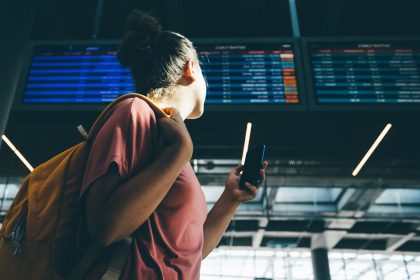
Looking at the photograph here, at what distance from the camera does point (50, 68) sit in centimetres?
288

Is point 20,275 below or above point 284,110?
below

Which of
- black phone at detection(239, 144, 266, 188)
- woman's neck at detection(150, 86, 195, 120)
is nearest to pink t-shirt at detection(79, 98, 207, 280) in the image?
woman's neck at detection(150, 86, 195, 120)

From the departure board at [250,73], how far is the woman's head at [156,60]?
4.92 ft

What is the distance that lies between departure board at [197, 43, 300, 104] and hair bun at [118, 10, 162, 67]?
150 cm

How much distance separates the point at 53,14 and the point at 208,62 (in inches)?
84.9

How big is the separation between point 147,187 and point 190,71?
53 centimetres

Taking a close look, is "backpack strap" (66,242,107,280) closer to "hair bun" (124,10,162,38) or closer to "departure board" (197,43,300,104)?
"hair bun" (124,10,162,38)

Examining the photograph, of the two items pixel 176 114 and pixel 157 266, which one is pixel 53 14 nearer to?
pixel 176 114

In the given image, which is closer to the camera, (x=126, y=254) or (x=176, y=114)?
(x=126, y=254)

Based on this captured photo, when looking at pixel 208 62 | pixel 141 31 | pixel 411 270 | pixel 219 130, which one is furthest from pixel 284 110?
pixel 411 270

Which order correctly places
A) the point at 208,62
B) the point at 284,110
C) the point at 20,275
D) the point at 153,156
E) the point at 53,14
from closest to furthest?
the point at 20,275
the point at 153,156
the point at 284,110
the point at 208,62
the point at 53,14

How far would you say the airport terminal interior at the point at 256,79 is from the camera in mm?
2699

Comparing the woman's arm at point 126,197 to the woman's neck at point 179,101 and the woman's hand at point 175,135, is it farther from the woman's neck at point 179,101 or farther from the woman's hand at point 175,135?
the woman's neck at point 179,101

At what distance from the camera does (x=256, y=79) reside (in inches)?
111
